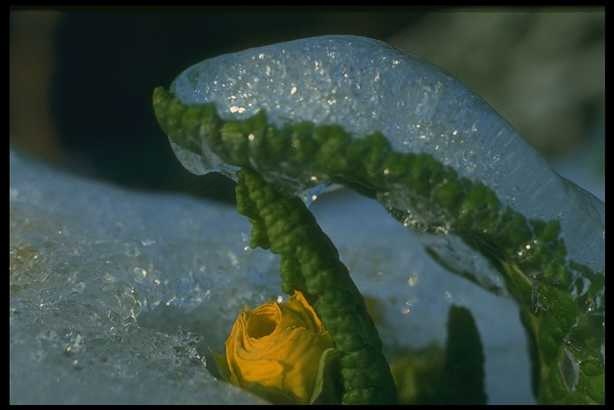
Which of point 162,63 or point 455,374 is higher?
point 455,374

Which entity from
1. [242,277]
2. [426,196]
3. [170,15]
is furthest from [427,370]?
[170,15]

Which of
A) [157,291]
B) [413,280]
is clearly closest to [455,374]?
[413,280]

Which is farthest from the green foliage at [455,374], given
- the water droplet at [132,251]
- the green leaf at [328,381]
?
the water droplet at [132,251]

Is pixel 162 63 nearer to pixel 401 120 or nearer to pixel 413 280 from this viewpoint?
pixel 413 280

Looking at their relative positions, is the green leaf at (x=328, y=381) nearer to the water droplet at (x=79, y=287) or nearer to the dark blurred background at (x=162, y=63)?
the water droplet at (x=79, y=287)

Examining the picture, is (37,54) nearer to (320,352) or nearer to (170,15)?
(170,15)

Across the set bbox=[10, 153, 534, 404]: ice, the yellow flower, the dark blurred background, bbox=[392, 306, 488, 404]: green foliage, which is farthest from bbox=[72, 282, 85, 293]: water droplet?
the dark blurred background
